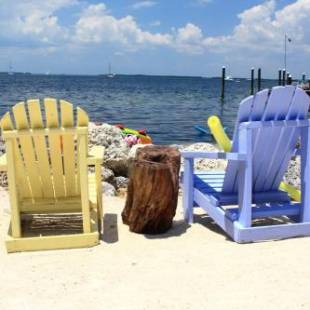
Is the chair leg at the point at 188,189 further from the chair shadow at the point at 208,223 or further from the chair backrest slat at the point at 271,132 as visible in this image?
the chair backrest slat at the point at 271,132

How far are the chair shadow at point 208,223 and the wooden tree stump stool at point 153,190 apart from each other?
16.7 inches

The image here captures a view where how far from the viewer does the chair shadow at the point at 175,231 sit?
4391 mm

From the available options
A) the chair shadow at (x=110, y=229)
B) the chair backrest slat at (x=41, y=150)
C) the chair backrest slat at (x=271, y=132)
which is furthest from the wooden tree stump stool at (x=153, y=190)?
the chair backrest slat at (x=41, y=150)

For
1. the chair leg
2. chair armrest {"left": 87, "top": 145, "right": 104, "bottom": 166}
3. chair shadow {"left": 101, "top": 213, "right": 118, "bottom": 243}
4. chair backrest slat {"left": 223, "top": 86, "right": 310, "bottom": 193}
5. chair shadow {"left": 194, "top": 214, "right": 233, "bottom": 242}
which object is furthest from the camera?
the chair leg

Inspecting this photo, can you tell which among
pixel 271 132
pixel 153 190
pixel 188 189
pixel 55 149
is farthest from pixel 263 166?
pixel 55 149

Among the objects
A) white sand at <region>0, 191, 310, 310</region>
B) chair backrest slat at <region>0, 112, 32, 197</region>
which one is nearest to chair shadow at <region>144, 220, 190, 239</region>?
white sand at <region>0, 191, 310, 310</region>

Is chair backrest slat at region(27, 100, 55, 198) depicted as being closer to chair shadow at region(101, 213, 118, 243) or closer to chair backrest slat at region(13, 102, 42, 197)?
chair backrest slat at region(13, 102, 42, 197)

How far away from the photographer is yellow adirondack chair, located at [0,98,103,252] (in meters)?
3.91

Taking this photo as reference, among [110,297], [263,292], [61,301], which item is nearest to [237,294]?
[263,292]

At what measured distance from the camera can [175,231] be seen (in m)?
4.55

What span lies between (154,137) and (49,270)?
629 inches

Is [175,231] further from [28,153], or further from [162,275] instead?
[28,153]

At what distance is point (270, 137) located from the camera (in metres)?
4.16

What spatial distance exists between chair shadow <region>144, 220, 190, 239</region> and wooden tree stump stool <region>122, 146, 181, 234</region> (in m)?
0.05
